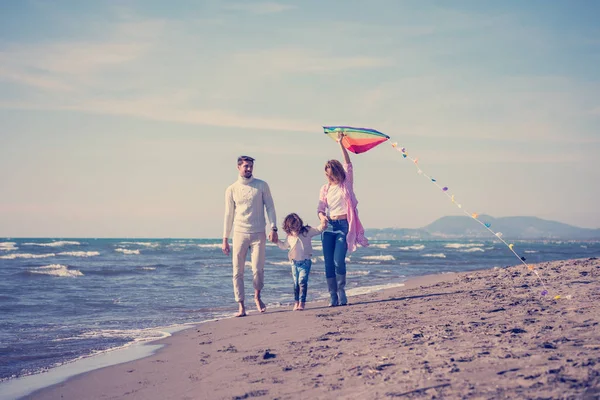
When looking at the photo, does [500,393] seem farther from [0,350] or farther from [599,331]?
[0,350]

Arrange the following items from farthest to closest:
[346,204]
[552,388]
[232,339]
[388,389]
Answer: [346,204] < [232,339] < [388,389] < [552,388]

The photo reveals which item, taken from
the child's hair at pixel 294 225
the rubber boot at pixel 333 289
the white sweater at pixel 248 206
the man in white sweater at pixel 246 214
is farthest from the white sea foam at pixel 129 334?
the rubber boot at pixel 333 289

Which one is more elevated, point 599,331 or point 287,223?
point 287,223

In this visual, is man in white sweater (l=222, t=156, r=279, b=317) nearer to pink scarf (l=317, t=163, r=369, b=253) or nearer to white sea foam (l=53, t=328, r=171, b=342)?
pink scarf (l=317, t=163, r=369, b=253)

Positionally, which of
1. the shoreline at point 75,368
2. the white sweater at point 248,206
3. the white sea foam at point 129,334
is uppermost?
the white sweater at point 248,206

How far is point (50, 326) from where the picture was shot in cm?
757

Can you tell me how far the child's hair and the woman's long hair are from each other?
2.44 feet

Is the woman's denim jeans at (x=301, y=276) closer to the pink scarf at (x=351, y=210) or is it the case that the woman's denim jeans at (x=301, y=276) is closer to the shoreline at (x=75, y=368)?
the pink scarf at (x=351, y=210)

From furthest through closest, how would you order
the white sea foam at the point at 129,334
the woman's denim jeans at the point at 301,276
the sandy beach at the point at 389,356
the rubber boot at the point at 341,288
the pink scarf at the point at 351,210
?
the woman's denim jeans at the point at 301,276
the rubber boot at the point at 341,288
the pink scarf at the point at 351,210
the white sea foam at the point at 129,334
the sandy beach at the point at 389,356

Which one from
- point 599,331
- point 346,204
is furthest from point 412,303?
→ point 599,331

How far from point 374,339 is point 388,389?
1.51 metres

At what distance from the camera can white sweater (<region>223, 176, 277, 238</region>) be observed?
7.22m

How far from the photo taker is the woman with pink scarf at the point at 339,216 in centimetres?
721

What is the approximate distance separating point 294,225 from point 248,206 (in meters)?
0.73
